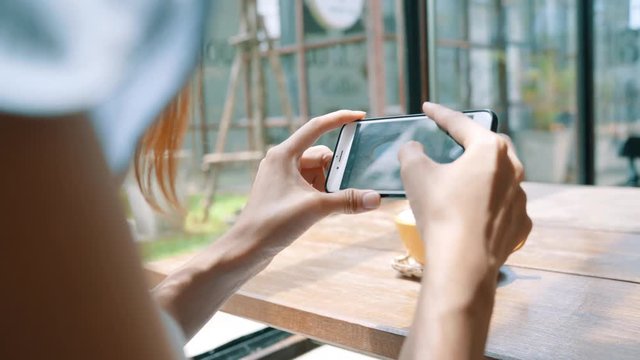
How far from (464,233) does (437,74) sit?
1.95 m

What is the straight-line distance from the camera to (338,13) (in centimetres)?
249

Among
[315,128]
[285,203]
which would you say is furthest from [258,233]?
[315,128]

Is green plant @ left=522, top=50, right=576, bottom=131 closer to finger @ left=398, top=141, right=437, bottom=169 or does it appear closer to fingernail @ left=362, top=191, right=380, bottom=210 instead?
fingernail @ left=362, top=191, right=380, bottom=210

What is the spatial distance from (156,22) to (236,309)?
0.63 meters

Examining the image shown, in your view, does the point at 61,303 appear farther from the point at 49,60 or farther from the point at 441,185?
the point at 441,185

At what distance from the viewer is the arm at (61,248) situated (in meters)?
0.28

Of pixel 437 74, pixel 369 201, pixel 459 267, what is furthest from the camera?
pixel 437 74

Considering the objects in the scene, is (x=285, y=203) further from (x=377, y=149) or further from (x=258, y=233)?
(x=377, y=149)

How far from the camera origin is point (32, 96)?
0.28 meters

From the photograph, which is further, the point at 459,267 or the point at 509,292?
the point at 509,292

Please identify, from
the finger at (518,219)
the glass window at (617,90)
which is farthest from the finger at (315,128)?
the glass window at (617,90)

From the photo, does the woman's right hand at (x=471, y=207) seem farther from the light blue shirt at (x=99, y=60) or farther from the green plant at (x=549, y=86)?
the green plant at (x=549, y=86)

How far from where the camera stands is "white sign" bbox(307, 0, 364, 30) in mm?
2454

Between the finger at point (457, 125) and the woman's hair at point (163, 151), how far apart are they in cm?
26
